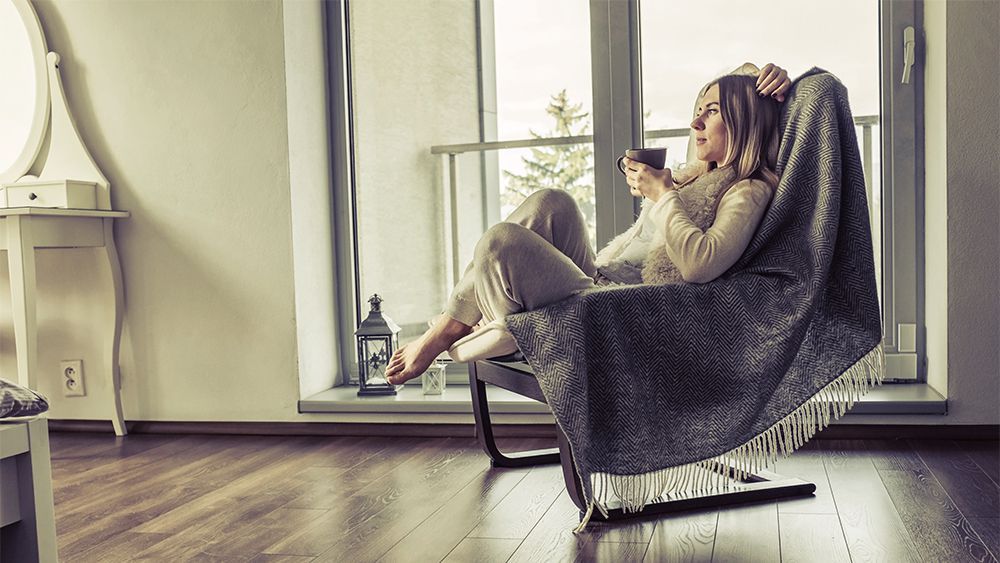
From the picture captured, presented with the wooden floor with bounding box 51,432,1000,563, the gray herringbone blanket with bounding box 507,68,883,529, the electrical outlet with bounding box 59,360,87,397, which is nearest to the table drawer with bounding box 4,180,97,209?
the electrical outlet with bounding box 59,360,87,397

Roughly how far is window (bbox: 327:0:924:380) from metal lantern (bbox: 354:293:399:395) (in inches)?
9.8

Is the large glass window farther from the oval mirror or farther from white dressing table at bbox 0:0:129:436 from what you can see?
the oval mirror

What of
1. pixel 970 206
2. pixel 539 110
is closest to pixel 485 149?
pixel 539 110

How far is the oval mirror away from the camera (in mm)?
3104

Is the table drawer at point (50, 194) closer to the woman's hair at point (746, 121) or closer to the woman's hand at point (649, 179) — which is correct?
the woman's hand at point (649, 179)

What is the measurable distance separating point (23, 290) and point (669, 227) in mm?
1936

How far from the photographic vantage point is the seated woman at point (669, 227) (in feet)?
6.13

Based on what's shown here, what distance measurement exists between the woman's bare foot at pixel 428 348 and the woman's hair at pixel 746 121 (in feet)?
2.30

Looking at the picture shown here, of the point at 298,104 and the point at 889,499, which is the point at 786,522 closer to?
the point at 889,499

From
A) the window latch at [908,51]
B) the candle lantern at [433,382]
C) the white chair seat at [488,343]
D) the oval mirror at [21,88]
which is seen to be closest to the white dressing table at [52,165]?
the oval mirror at [21,88]

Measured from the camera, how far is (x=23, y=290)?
2736 mm

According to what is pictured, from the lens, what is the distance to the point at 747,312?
1864mm

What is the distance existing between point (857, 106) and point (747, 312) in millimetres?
1254

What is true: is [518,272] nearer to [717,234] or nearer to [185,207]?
[717,234]
